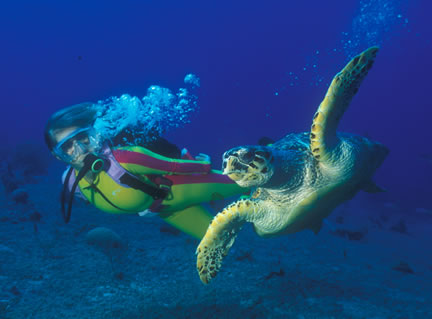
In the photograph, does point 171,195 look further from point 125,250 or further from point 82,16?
point 82,16

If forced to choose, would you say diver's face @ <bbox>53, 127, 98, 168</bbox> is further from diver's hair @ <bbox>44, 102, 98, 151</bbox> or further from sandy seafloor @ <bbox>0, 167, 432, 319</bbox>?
sandy seafloor @ <bbox>0, 167, 432, 319</bbox>

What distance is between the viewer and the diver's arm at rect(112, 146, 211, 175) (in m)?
2.94

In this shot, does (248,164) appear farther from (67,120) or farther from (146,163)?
(67,120)

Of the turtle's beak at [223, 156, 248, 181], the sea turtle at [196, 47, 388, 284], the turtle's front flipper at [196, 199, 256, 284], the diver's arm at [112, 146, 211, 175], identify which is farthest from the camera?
the diver's arm at [112, 146, 211, 175]

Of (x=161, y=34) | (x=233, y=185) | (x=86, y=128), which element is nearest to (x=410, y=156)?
(x=233, y=185)

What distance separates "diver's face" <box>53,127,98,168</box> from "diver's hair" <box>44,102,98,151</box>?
0.05 metres

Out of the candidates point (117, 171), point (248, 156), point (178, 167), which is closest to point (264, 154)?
point (248, 156)

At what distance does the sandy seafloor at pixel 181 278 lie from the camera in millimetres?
2947

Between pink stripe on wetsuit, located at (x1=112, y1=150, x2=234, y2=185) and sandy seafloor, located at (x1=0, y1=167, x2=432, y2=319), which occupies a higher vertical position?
pink stripe on wetsuit, located at (x1=112, y1=150, x2=234, y2=185)

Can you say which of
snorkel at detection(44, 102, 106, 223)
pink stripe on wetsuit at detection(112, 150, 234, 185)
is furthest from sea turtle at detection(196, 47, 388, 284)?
snorkel at detection(44, 102, 106, 223)

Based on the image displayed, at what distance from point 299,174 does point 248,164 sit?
952 millimetres

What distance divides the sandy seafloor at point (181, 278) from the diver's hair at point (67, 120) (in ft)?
6.46

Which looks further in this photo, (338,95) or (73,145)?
(73,145)

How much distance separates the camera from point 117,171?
2812 mm
